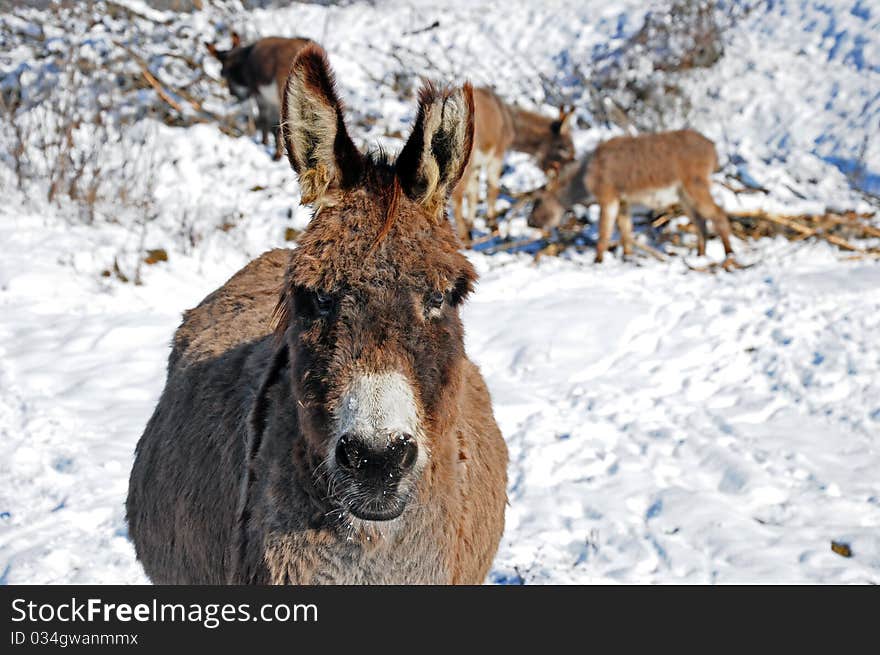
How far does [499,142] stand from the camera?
13.7 metres

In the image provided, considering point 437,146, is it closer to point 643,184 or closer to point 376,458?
point 376,458

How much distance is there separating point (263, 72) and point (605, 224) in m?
7.33

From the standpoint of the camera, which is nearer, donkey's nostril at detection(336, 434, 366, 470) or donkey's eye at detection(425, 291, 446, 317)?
donkey's nostril at detection(336, 434, 366, 470)

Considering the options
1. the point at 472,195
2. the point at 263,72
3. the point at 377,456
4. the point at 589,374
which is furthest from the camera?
the point at 263,72

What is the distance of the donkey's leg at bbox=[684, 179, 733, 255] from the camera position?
11594mm

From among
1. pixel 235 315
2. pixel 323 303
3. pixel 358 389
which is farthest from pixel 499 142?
pixel 358 389

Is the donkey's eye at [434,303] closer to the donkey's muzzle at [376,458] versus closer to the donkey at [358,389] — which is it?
the donkey at [358,389]

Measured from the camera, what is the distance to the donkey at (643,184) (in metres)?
12.0

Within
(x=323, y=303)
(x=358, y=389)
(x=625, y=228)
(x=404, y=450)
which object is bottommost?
(x=625, y=228)

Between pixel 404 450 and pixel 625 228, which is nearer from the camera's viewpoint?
pixel 404 450

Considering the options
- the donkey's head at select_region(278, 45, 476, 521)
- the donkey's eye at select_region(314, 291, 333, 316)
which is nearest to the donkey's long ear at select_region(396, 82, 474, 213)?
the donkey's head at select_region(278, 45, 476, 521)

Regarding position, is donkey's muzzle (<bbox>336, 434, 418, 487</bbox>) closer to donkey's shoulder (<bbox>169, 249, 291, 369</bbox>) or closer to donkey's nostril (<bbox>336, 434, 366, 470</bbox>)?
donkey's nostril (<bbox>336, 434, 366, 470</bbox>)

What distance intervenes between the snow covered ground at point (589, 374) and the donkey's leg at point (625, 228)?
44 cm

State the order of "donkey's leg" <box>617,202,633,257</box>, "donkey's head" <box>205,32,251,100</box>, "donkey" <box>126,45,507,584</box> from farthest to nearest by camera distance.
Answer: "donkey's head" <box>205,32,251,100</box> < "donkey's leg" <box>617,202,633,257</box> < "donkey" <box>126,45,507,584</box>
